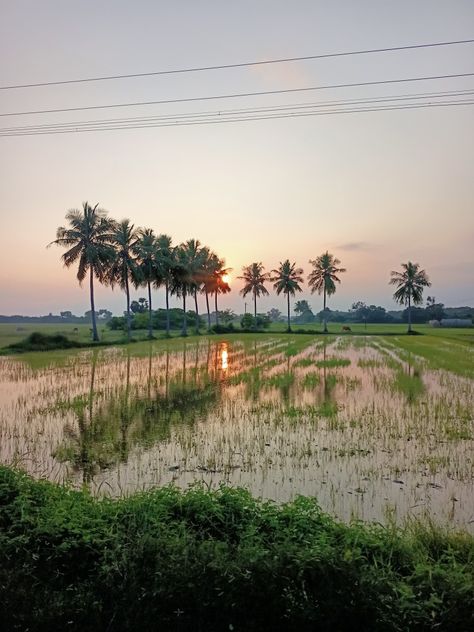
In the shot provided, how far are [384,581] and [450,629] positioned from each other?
0.44 meters

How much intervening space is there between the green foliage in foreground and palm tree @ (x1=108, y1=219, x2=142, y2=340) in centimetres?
3503

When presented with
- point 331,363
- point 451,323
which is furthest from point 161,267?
point 451,323

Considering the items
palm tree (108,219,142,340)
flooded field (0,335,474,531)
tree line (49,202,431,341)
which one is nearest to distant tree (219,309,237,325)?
tree line (49,202,431,341)

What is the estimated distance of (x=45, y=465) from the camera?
635 centimetres

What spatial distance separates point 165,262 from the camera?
43188 mm

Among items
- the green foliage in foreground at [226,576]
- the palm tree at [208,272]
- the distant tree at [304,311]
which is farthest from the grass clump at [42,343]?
the distant tree at [304,311]

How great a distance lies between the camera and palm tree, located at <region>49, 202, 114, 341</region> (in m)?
33.2

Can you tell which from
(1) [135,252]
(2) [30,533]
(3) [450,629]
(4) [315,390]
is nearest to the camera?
(3) [450,629]

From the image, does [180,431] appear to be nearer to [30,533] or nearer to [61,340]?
[30,533]

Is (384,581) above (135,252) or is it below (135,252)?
below

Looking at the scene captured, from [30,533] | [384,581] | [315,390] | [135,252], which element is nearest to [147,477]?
[30,533]

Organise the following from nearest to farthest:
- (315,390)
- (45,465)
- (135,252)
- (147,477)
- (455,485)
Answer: (455,485) → (147,477) → (45,465) → (315,390) → (135,252)

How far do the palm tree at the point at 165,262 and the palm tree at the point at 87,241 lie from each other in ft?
25.3

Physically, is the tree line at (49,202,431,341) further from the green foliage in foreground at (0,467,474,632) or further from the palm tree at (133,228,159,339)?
the green foliage in foreground at (0,467,474,632)
